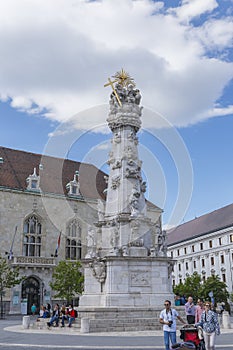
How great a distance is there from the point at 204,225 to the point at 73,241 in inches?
1160

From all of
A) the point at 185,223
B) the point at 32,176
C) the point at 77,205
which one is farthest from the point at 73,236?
the point at 185,223

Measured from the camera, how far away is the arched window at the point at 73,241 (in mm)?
44375

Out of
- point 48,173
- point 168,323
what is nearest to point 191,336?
point 168,323

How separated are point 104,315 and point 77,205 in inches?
1111

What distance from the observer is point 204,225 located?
67125 mm

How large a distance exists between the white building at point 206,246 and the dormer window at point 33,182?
2841cm

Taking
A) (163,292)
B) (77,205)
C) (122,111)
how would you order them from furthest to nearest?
(77,205) → (122,111) → (163,292)

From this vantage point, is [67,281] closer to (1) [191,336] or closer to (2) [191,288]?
(2) [191,288]

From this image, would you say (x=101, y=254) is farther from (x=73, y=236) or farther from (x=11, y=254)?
(x=73, y=236)

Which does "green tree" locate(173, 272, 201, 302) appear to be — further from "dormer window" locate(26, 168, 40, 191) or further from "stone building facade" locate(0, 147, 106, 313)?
"dormer window" locate(26, 168, 40, 191)

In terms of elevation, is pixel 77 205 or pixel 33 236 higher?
pixel 77 205

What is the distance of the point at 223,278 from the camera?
2293 inches

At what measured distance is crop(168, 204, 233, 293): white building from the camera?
190ft

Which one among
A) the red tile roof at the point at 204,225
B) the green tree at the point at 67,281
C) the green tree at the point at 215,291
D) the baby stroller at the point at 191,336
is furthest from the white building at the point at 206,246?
the baby stroller at the point at 191,336
